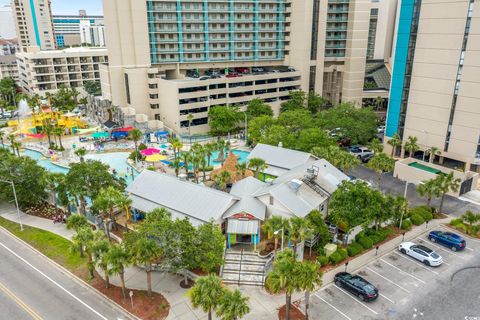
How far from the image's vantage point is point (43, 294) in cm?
3803

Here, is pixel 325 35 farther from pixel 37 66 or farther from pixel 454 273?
pixel 37 66

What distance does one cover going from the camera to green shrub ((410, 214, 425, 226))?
5031cm

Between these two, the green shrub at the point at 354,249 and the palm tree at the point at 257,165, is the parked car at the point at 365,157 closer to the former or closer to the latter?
the palm tree at the point at 257,165

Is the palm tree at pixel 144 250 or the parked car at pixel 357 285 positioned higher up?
the palm tree at pixel 144 250

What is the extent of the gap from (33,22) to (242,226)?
199594 millimetres

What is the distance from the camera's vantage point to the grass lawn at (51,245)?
42.7m

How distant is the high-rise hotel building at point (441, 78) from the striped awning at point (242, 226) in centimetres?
4423

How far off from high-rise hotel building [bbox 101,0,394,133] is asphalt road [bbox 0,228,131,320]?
183ft

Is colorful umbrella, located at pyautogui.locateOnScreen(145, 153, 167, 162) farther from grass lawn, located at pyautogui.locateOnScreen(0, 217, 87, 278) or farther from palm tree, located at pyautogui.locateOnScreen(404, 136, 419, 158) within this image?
palm tree, located at pyautogui.locateOnScreen(404, 136, 419, 158)

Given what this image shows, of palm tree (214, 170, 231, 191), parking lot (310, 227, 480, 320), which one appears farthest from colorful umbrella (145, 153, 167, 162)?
parking lot (310, 227, 480, 320)

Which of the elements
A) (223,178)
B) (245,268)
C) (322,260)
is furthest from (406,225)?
(223,178)

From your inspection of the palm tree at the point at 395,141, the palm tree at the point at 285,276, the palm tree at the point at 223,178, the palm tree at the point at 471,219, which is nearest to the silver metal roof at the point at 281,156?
the palm tree at the point at 223,178

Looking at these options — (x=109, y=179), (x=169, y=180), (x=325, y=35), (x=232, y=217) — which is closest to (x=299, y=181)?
(x=232, y=217)

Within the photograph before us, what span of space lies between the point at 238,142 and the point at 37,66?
289ft
